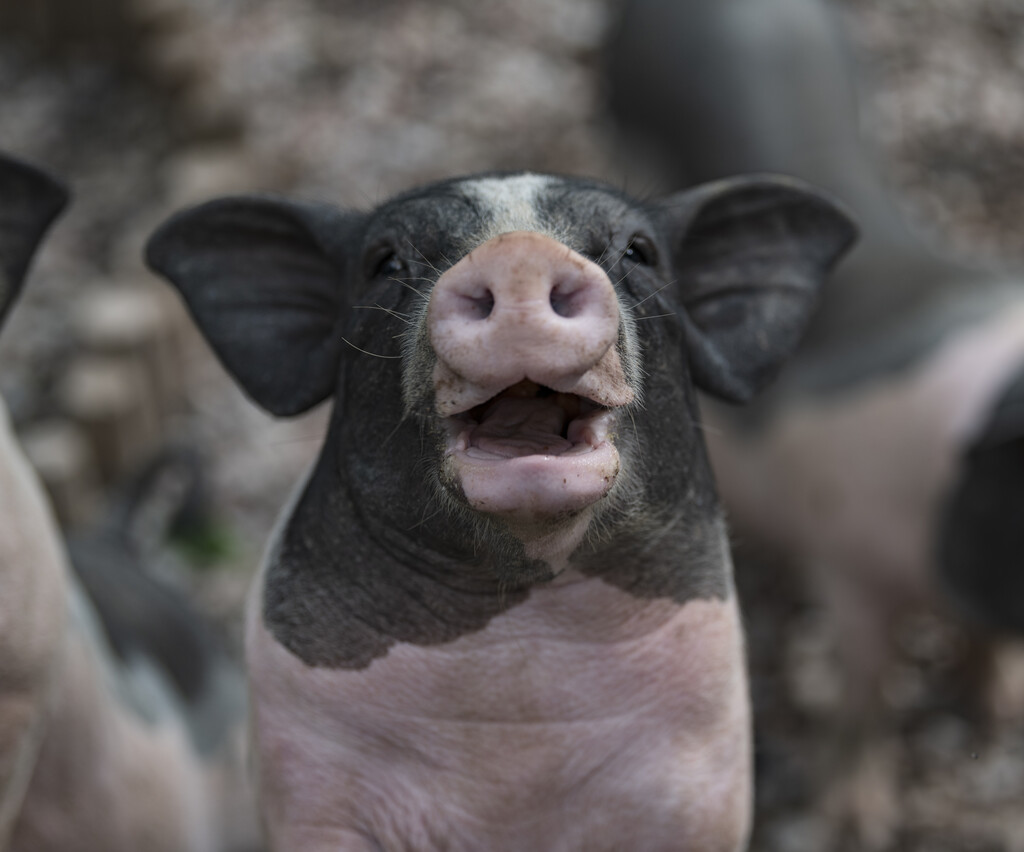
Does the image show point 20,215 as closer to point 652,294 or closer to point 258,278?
point 258,278

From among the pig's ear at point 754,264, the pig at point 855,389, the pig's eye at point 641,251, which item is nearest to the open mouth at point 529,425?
the pig's eye at point 641,251

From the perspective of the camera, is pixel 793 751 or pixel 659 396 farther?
pixel 793 751

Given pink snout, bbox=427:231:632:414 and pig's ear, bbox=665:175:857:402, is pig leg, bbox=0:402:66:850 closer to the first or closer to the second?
pink snout, bbox=427:231:632:414

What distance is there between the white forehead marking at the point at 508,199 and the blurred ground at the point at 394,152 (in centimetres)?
183

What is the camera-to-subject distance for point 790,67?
4.21 metres

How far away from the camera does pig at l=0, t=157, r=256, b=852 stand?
176 cm

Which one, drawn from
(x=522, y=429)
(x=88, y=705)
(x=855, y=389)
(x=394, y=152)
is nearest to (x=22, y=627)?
(x=88, y=705)

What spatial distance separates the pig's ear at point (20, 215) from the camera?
1.82 metres

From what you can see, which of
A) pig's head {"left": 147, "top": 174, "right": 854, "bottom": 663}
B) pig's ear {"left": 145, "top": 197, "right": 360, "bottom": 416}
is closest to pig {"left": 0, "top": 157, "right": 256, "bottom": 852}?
pig's ear {"left": 145, "top": 197, "right": 360, "bottom": 416}

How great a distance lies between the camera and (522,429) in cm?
136

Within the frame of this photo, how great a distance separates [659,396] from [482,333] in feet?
1.01

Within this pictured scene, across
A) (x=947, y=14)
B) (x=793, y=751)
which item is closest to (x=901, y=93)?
(x=947, y=14)

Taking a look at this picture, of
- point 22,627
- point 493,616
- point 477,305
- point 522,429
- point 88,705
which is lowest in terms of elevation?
point 88,705

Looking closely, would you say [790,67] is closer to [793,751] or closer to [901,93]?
[901,93]
